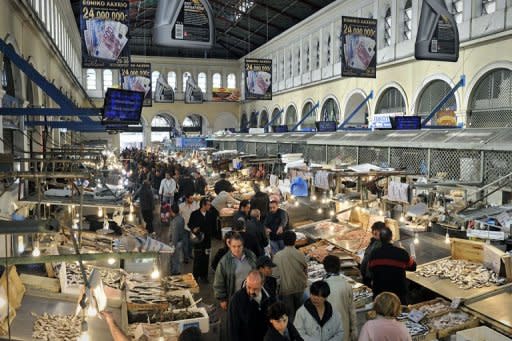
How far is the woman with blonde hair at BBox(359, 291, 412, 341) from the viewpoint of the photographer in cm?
438

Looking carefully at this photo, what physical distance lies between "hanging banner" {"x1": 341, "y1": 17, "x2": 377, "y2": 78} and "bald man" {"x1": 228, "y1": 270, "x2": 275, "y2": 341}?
13.1m

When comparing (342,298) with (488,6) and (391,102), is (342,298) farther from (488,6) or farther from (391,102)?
(391,102)

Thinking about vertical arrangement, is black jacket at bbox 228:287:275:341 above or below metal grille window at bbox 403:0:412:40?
below

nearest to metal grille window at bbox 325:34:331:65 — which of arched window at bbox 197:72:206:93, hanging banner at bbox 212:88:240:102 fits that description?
hanging banner at bbox 212:88:240:102

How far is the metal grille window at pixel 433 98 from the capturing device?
18922mm

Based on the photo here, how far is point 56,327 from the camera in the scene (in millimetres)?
5473

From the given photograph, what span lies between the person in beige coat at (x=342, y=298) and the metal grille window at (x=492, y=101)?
13.1 m

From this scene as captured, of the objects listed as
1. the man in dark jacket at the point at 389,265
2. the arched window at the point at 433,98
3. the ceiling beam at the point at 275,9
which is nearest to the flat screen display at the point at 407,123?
the arched window at the point at 433,98

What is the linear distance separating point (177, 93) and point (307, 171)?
3632cm

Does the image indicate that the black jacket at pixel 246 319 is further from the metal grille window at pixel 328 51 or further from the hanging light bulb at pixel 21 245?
the metal grille window at pixel 328 51

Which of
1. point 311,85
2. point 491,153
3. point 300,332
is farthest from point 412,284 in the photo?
point 311,85

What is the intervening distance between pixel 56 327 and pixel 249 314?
232 centimetres

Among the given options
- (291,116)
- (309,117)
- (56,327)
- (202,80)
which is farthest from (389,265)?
(202,80)

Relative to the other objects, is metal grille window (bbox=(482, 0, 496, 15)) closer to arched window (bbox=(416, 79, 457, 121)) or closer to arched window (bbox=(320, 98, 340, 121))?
arched window (bbox=(416, 79, 457, 121))
